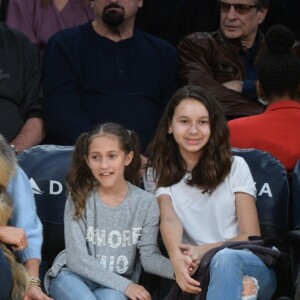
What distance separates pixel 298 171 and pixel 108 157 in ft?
3.30

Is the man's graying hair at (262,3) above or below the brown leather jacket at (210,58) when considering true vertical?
above

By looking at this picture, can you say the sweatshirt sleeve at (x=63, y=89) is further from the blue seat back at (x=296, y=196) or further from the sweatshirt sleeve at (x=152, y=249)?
the blue seat back at (x=296, y=196)

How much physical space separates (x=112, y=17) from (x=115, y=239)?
181 centimetres

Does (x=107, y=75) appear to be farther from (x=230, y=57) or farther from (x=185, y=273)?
(x=185, y=273)

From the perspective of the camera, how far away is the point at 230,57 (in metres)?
6.55

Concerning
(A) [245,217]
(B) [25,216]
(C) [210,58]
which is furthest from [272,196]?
(C) [210,58]

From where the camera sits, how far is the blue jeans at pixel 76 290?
15.9 feet

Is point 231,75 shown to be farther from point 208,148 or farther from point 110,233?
point 110,233

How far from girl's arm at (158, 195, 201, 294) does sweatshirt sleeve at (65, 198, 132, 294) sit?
25 cm

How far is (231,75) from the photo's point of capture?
6547mm

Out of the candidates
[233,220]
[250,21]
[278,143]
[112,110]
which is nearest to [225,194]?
[233,220]

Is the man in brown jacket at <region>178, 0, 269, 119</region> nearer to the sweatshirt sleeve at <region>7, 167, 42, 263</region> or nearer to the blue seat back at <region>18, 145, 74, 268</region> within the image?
the blue seat back at <region>18, 145, 74, 268</region>

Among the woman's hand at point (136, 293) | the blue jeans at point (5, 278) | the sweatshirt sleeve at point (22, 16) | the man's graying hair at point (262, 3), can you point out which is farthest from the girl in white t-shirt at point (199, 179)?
the sweatshirt sleeve at point (22, 16)

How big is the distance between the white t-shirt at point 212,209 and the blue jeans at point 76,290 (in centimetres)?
54
